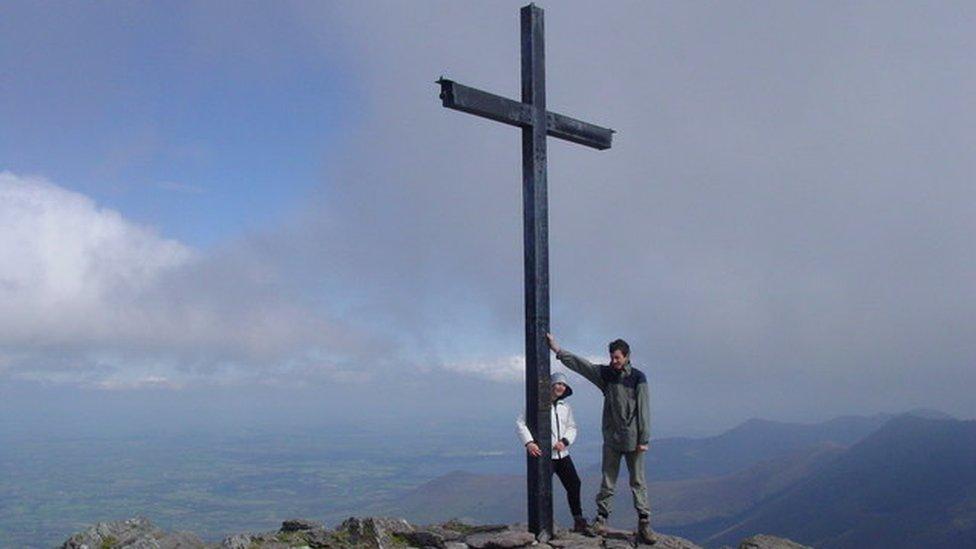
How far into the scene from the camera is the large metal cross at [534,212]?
12.0 m

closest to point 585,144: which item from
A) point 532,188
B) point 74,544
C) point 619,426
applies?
point 532,188

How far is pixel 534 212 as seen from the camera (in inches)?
493

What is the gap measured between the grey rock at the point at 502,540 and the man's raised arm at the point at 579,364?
2.55m

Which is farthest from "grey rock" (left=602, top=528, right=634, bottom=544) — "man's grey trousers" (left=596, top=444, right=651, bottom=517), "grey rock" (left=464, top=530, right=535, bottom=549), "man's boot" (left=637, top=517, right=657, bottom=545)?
"grey rock" (left=464, top=530, right=535, bottom=549)

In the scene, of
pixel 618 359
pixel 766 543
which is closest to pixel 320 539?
pixel 618 359

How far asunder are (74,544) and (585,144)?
409 inches

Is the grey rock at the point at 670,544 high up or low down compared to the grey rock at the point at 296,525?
down

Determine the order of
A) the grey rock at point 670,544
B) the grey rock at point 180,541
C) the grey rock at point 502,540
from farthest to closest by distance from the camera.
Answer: the grey rock at point 670,544 → the grey rock at point 502,540 → the grey rock at point 180,541

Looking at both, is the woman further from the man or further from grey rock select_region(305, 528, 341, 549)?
grey rock select_region(305, 528, 341, 549)

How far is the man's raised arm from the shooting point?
40.4 ft

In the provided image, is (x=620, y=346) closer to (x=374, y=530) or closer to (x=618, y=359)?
(x=618, y=359)

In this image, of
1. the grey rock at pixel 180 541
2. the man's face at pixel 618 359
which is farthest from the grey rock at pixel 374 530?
the man's face at pixel 618 359

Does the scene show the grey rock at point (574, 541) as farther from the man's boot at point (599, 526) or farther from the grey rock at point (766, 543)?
the grey rock at point (766, 543)

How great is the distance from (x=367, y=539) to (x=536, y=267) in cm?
491
